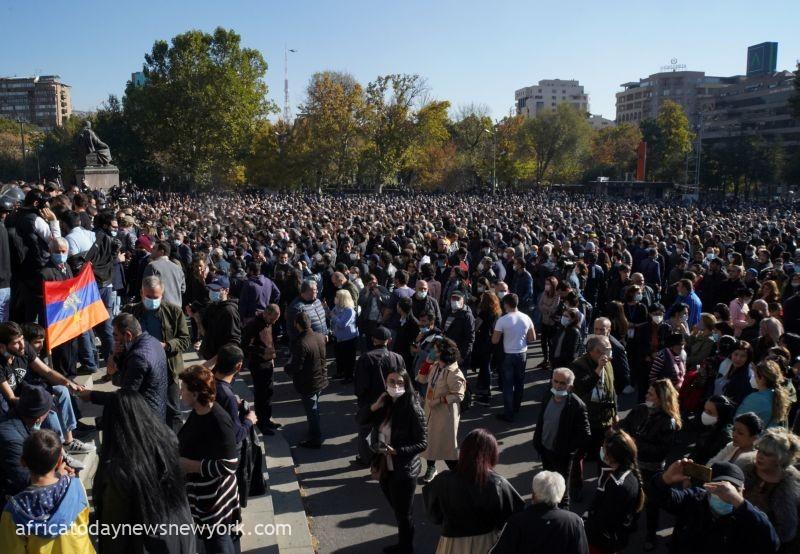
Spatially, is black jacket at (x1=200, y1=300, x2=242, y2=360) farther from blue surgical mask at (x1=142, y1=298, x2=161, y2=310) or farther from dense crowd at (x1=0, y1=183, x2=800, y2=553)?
blue surgical mask at (x1=142, y1=298, x2=161, y2=310)

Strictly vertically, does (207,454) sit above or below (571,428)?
above

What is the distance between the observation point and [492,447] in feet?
11.5

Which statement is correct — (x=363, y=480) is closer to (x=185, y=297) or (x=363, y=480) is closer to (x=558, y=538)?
(x=558, y=538)

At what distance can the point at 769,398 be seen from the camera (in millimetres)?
5012

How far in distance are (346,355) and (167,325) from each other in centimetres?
345

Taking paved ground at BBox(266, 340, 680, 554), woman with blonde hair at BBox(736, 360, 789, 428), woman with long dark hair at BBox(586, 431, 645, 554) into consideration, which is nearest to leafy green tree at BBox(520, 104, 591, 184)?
paved ground at BBox(266, 340, 680, 554)

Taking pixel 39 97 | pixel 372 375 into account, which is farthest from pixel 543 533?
pixel 39 97

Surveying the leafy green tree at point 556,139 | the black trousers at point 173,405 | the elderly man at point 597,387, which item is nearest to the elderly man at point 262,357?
the black trousers at point 173,405

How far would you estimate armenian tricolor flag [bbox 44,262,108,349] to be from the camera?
5730 millimetres

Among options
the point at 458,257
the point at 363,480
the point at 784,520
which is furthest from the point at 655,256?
the point at 784,520

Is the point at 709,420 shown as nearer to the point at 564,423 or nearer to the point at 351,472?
the point at 564,423

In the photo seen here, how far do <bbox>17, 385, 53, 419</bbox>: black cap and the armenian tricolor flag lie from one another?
171 centimetres

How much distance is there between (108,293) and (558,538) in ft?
25.6

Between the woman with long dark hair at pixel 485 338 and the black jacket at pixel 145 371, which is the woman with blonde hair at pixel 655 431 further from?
the black jacket at pixel 145 371
